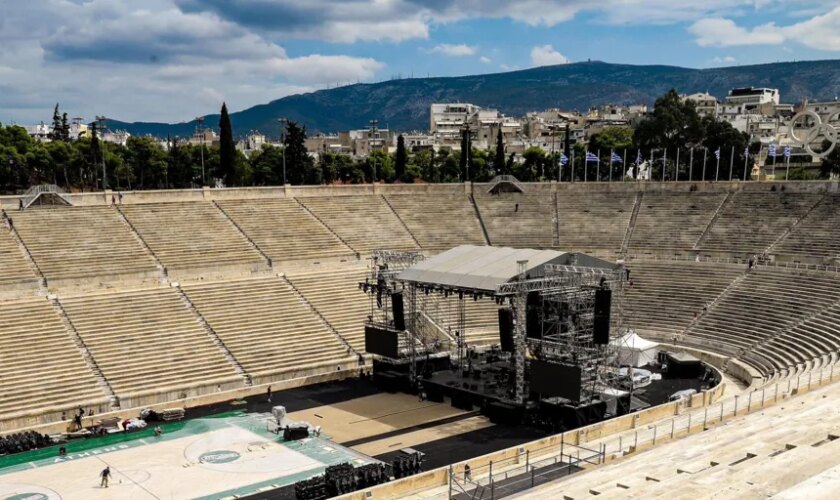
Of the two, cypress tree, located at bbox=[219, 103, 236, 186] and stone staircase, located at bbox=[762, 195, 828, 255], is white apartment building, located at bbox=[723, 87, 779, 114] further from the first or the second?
cypress tree, located at bbox=[219, 103, 236, 186]

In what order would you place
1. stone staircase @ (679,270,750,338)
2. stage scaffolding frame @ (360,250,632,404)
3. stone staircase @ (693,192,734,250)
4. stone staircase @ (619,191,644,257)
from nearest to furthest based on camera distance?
stage scaffolding frame @ (360,250,632,404), stone staircase @ (679,270,750,338), stone staircase @ (693,192,734,250), stone staircase @ (619,191,644,257)

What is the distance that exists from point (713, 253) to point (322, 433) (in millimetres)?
28114

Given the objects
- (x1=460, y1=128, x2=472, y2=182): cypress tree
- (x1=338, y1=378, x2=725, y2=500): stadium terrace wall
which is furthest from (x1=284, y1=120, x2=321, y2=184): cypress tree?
(x1=338, y1=378, x2=725, y2=500): stadium terrace wall

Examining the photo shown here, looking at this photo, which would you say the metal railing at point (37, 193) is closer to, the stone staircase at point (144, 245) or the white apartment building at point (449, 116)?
the stone staircase at point (144, 245)

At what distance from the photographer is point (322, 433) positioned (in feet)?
88.8

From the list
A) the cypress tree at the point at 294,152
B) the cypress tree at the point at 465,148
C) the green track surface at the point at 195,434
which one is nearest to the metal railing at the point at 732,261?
the cypress tree at the point at 465,148

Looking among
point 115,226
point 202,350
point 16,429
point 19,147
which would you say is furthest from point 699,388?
point 19,147

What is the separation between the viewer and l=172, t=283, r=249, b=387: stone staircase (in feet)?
107

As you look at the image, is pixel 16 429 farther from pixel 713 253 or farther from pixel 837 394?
pixel 713 253

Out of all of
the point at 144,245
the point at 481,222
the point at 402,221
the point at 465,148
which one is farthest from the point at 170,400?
the point at 465,148

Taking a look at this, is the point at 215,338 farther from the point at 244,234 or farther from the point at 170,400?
the point at 244,234

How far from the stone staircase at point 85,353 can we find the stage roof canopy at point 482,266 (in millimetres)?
12509

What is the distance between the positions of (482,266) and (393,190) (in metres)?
24.2

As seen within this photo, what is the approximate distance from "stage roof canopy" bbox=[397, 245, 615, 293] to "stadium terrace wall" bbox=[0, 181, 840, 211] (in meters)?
19.3
